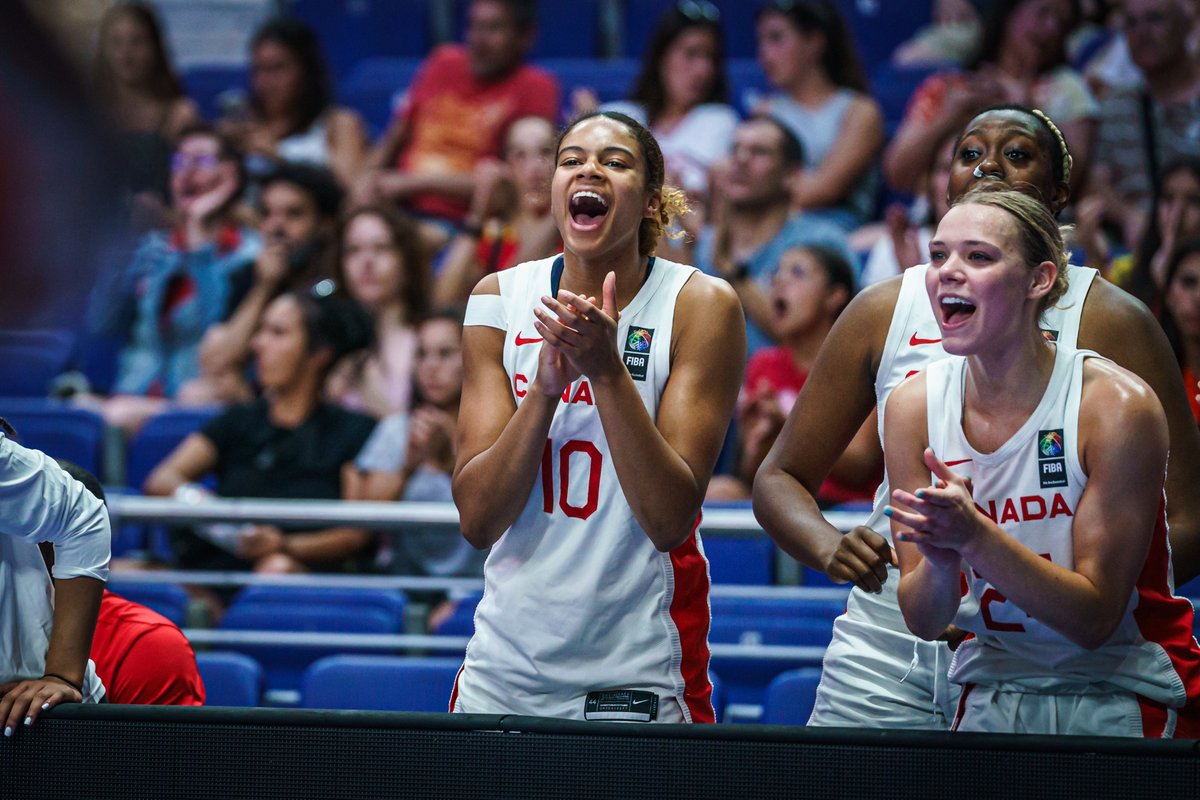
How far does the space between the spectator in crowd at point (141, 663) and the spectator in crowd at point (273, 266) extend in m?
2.89

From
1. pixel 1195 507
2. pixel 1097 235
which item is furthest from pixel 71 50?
pixel 1195 507

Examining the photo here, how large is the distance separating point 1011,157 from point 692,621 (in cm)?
95

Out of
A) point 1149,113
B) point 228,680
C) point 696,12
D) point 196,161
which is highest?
point 696,12

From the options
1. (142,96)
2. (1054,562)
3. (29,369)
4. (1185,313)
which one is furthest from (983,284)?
(142,96)

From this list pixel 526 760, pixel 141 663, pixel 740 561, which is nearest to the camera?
pixel 526 760

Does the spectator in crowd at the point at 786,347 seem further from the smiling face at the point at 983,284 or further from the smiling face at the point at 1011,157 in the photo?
the smiling face at the point at 983,284

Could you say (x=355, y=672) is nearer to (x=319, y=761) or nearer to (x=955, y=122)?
(x=319, y=761)

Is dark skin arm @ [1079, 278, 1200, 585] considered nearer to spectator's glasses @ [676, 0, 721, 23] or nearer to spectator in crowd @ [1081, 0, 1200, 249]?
spectator in crowd @ [1081, 0, 1200, 249]

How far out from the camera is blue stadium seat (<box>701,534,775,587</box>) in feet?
14.4

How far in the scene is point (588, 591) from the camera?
224cm

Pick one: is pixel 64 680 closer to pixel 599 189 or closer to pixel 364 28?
pixel 599 189

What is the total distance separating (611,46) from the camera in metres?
7.10

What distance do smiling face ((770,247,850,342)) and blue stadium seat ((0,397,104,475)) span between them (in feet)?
8.41

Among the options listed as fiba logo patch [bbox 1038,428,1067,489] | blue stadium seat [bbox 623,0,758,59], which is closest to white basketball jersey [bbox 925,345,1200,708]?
fiba logo patch [bbox 1038,428,1067,489]
